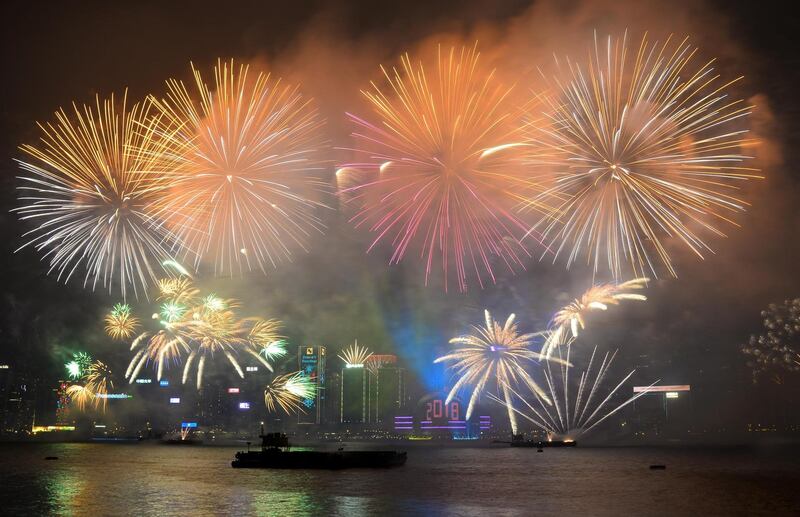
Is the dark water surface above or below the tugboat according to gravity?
below

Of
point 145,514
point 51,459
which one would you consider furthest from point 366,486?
point 51,459

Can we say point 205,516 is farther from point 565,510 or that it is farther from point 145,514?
point 565,510

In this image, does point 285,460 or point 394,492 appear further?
point 285,460

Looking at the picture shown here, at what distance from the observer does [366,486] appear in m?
84.4

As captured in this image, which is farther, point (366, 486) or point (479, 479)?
point (479, 479)

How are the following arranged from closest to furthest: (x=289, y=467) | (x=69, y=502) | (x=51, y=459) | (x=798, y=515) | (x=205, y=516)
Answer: (x=205, y=516)
(x=798, y=515)
(x=69, y=502)
(x=289, y=467)
(x=51, y=459)

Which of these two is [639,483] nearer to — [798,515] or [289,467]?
[798,515]

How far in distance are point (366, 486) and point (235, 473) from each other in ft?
96.9

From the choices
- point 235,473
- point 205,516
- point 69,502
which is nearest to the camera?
point 205,516

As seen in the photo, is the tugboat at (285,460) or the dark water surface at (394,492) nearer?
the dark water surface at (394,492)

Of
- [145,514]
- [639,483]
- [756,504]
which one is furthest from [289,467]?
[756,504]

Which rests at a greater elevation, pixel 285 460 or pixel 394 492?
pixel 285 460

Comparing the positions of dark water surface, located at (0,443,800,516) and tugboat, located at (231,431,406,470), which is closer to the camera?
dark water surface, located at (0,443,800,516)

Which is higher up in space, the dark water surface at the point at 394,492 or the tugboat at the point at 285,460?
the tugboat at the point at 285,460
